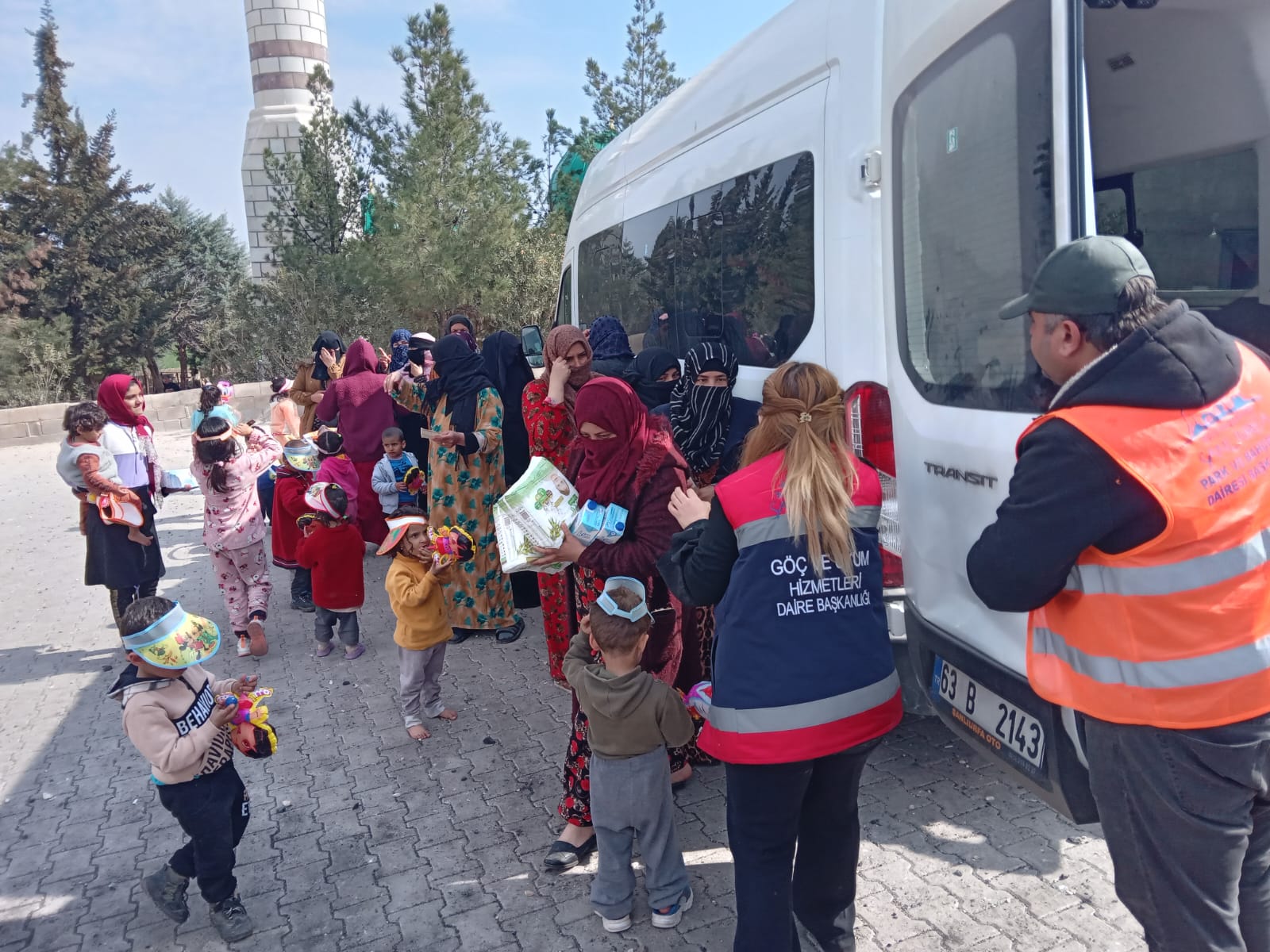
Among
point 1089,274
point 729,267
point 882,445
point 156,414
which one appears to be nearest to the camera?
point 1089,274

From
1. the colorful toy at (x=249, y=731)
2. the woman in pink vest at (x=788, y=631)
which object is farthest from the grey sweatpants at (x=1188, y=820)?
the colorful toy at (x=249, y=731)

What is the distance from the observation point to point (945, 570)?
2.66 metres

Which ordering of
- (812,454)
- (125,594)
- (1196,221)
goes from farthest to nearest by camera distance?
(125,594) < (1196,221) < (812,454)

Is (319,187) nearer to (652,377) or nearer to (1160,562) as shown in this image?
(652,377)

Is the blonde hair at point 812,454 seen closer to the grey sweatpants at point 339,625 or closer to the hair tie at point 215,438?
the grey sweatpants at point 339,625

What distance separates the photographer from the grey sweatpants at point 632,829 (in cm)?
280

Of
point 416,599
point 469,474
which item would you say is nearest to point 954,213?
point 416,599

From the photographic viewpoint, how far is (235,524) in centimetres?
555

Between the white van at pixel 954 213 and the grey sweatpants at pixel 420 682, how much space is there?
2018 millimetres

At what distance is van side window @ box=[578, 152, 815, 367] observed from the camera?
356 cm

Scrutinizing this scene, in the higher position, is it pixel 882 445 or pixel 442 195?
pixel 442 195

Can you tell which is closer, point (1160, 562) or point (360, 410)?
point (1160, 562)

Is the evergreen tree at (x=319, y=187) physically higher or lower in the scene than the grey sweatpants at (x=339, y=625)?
higher

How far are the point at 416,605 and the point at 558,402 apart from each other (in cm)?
117
